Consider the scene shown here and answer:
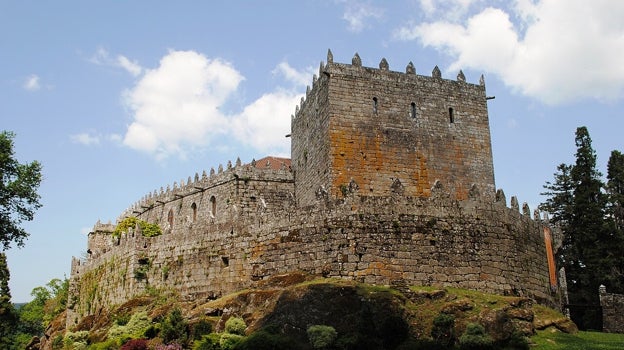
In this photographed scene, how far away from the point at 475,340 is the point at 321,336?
5.56m

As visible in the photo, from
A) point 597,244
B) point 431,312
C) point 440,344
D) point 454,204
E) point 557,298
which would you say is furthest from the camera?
point 597,244

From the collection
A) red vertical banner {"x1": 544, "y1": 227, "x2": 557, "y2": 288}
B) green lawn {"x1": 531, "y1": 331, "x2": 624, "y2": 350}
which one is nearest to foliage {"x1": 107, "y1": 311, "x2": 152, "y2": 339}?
green lawn {"x1": 531, "y1": 331, "x2": 624, "y2": 350}

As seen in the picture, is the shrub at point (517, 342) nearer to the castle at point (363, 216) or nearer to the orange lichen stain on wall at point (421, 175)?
the castle at point (363, 216)

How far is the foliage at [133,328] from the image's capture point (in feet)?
103

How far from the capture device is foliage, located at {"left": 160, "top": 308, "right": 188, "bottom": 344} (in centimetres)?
2852

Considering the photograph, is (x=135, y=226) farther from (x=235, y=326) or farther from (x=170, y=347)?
(x=235, y=326)

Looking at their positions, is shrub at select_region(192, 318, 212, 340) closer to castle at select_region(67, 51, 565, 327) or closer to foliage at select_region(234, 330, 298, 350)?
foliage at select_region(234, 330, 298, 350)

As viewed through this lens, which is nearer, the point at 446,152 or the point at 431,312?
the point at 431,312

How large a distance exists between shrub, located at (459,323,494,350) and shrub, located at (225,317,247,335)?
8.65 m

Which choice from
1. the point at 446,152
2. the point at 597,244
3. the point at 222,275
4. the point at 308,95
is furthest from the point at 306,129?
the point at 597,244

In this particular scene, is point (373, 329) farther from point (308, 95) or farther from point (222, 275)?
point (308, 95)

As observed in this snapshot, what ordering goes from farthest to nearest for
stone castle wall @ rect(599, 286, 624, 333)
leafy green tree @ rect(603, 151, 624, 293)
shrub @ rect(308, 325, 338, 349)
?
leafy green tree @ rect(603, 151, 624, 293) < stone castle wall @ rect(599, 286, 624, 333) < shrub @ rect(308, 325, 338, 349)

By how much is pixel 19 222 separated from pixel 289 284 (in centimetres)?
2278

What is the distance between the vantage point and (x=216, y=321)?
28.6 metres
